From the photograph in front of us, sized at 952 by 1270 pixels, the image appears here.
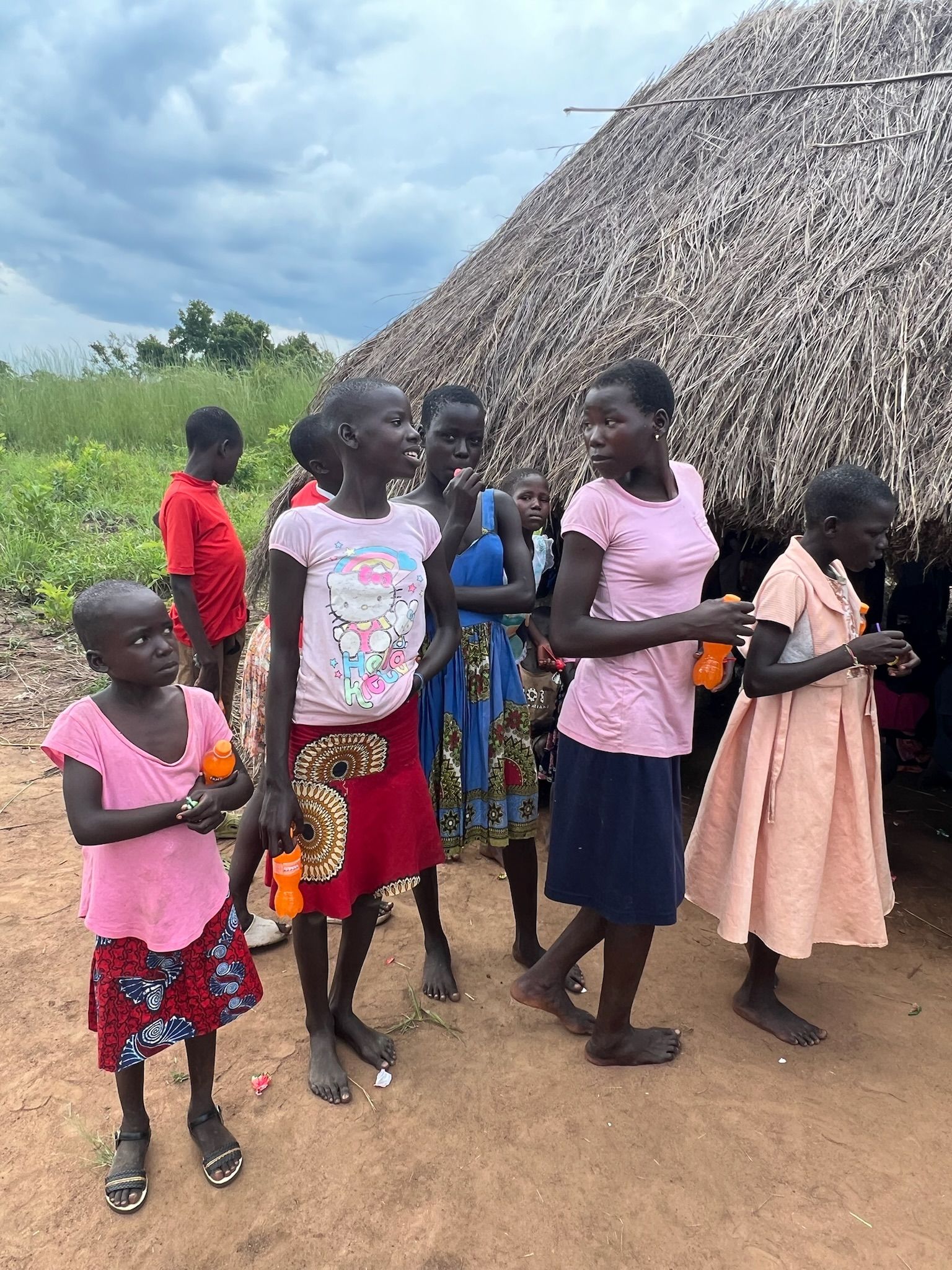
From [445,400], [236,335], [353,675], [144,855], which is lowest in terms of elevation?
[144,855]

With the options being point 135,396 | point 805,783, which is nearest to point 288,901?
point 805,783

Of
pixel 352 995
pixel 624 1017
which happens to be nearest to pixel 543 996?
pixel 624 1017

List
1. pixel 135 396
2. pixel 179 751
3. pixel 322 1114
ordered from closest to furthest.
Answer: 1. pixel 179 751
2. pixel 322 1114
3. pixel 135 396

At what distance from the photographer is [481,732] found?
2424 mm

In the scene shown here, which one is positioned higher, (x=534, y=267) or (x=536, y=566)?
(x=534, y=267)

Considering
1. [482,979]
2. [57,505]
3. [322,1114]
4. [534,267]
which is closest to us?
[322,1114]

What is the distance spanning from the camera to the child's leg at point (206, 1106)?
1875 millimetres

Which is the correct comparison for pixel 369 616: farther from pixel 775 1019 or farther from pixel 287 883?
pixel 775 1019

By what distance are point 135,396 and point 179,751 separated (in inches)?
462

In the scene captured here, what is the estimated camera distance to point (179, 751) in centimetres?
171

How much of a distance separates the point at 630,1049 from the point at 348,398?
2.00 m

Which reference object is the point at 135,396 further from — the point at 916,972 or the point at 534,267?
the point at 916,972

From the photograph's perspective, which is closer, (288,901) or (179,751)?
(179,751)

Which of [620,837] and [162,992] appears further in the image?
[620,837]
